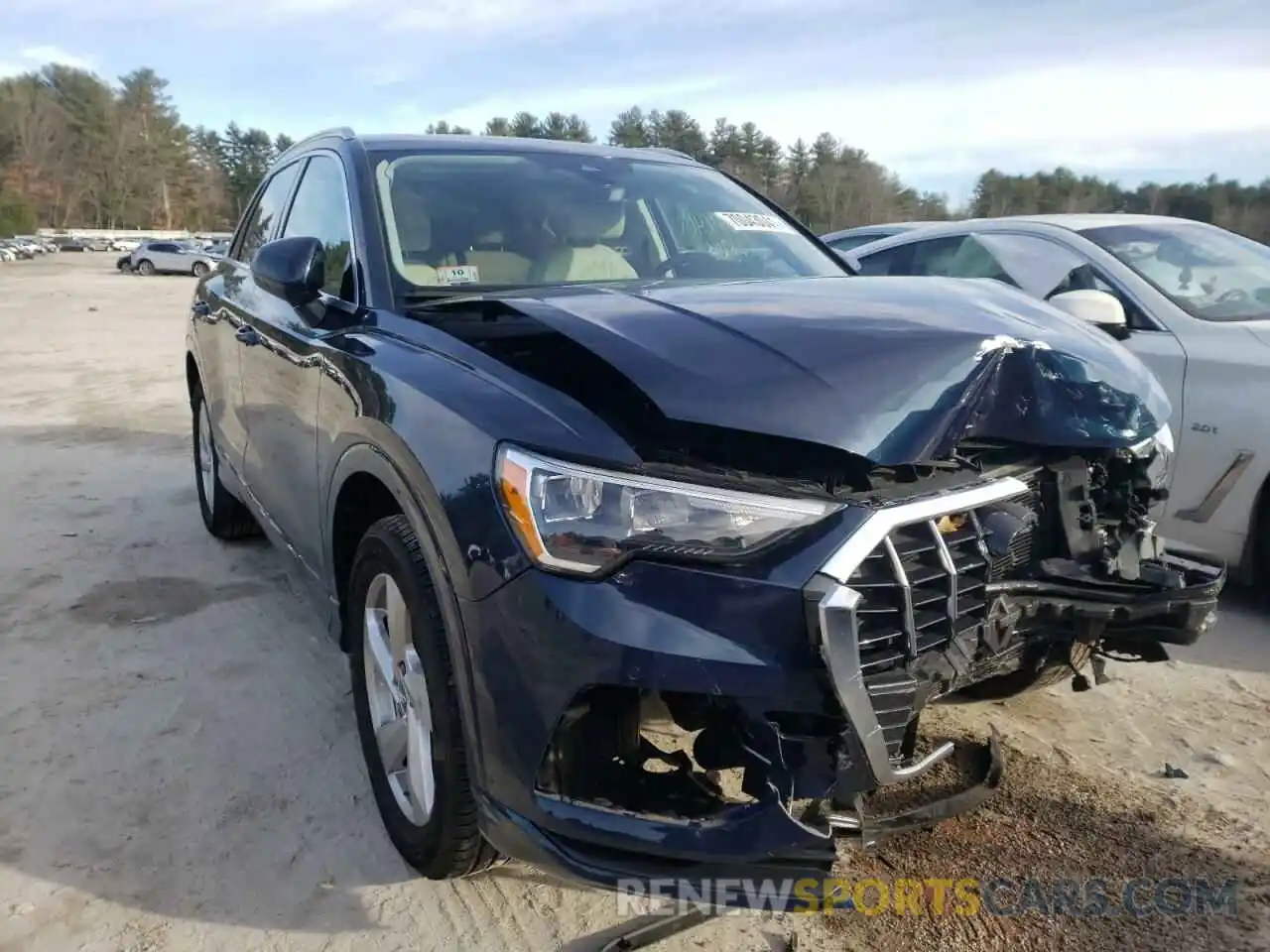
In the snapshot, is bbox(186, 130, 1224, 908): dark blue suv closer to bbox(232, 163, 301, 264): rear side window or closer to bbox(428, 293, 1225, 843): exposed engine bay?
bbox(428, 293, 1225, 843): exposed engine bay

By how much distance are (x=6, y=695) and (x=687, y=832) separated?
2773 mm

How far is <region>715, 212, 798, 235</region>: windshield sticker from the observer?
3678 millimetres

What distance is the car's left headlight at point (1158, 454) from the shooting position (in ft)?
8.27

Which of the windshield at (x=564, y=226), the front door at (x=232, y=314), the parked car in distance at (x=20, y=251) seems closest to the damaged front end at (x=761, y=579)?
the windshield at (x=564, y=226)

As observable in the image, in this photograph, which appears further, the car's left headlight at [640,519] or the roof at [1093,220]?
the roof at [1093,220]

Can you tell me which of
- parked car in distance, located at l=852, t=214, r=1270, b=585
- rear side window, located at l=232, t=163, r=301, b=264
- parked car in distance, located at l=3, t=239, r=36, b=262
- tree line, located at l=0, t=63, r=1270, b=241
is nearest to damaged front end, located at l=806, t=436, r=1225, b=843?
parked car in distance, located at l=852, t=214, r=1270, b=585

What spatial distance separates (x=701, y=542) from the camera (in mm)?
1918

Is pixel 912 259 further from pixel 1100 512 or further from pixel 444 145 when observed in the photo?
pixel 1100 512

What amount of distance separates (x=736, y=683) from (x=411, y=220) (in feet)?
6.22

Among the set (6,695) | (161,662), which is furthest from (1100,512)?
(6,695)

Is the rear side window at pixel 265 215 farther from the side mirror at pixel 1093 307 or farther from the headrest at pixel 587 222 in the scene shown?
the side mirror at pixel 1093 307

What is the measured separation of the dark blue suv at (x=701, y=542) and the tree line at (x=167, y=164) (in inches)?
1722

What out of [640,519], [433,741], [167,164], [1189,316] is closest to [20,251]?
[167,164]

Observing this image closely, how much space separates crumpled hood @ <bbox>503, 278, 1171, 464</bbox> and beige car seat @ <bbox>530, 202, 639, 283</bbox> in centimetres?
50
